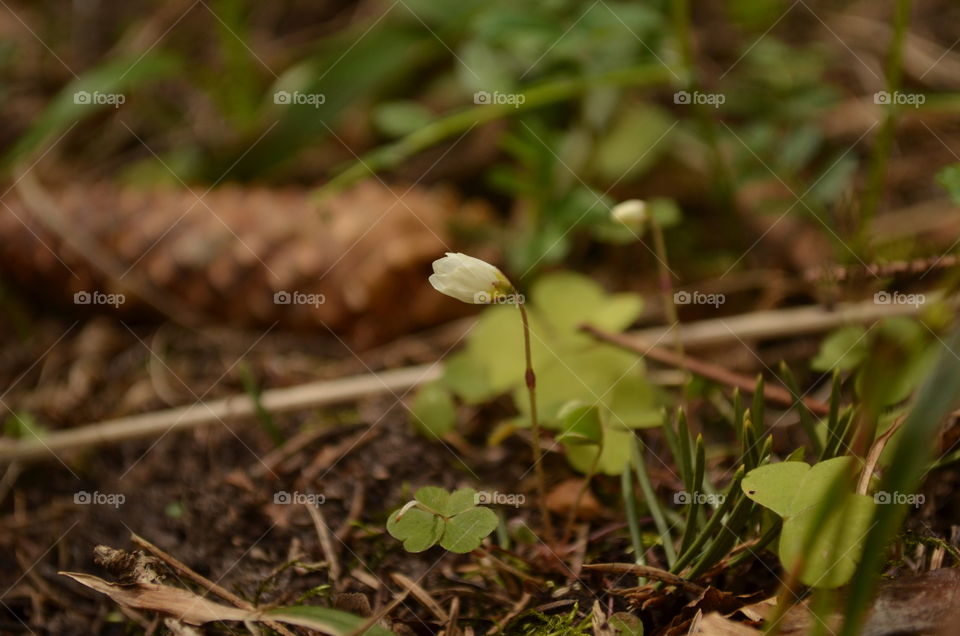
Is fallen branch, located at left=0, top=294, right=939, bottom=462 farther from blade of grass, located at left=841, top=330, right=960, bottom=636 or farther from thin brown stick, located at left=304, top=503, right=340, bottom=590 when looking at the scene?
blade of grass, located at left=841, top=330, right=960, bottom=636

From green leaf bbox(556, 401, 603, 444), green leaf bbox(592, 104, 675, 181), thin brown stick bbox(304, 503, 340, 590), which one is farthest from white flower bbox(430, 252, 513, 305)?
green leaf bbox(592, 104, 675, 181)

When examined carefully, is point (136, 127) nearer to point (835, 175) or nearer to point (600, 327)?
point (600, 327)

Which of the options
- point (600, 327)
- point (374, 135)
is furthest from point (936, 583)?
point (374, 135)

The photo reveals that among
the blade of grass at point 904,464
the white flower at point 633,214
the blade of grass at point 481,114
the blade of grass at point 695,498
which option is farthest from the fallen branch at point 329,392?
the blade of grass at point 904,464

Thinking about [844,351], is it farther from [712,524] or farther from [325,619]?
[325,619]

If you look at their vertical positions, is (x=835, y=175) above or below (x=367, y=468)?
above

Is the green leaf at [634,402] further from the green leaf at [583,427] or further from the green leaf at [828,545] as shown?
the green leaf at [828,545]
